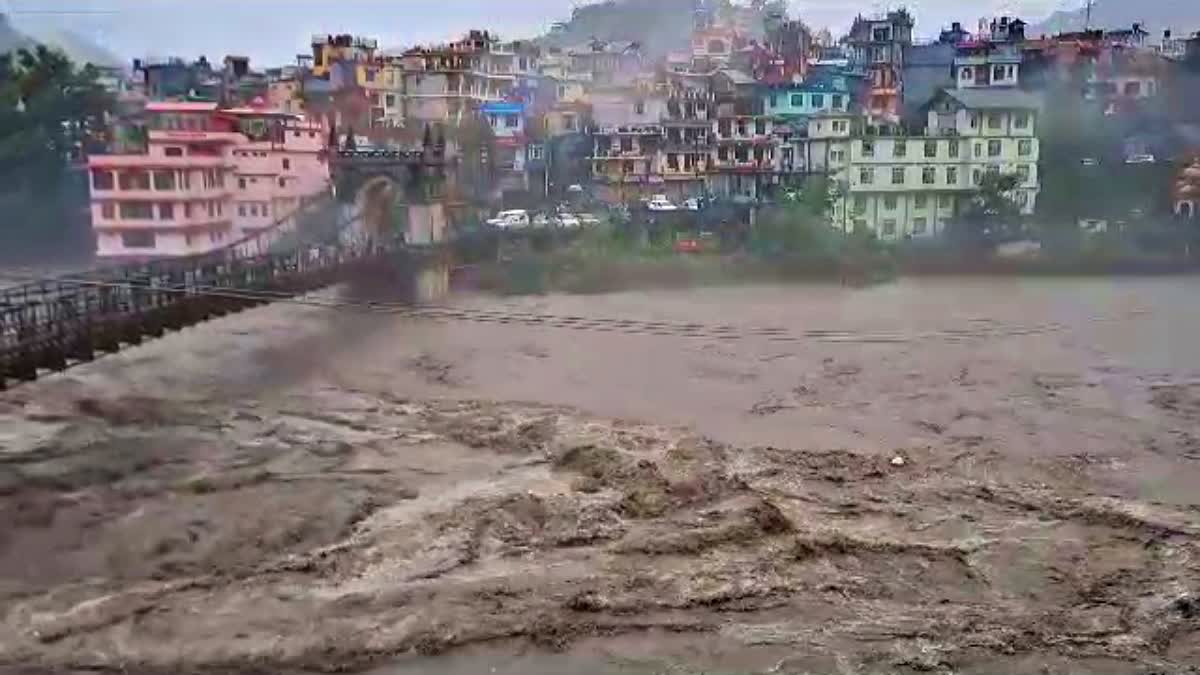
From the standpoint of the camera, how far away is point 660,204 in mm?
16062

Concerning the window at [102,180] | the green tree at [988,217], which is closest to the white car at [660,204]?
the green tree at [988,217]

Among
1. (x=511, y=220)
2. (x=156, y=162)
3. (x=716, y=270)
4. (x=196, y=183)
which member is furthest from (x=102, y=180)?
(x=716, y=270)

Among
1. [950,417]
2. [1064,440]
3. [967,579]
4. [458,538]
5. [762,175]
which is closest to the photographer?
[967,579]

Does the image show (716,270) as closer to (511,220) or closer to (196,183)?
(511,220)

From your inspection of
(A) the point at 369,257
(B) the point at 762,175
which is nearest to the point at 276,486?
(A) the point at 369,257

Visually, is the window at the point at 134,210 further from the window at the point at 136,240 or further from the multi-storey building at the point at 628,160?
the multi-storey building at the point at 628,160

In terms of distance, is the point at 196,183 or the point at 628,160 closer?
the point at 196,183

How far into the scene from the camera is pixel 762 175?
1617 centimetres

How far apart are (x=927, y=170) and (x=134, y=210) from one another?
9943 mm

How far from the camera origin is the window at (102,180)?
13.6 meters

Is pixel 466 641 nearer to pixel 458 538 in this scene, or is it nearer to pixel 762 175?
pixel 458 538

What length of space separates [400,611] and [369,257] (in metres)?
8.27

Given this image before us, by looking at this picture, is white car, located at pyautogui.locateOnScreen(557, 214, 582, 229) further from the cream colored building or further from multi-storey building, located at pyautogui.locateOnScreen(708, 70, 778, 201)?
the cream colored building

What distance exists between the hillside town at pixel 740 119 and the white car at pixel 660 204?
0.07 m
